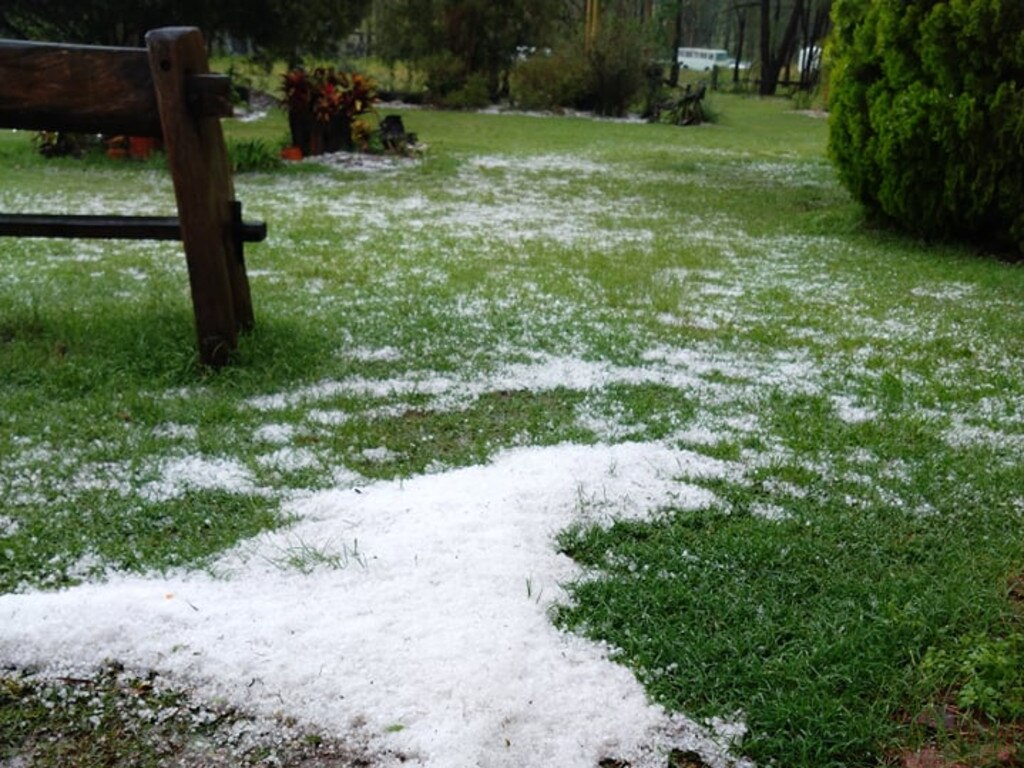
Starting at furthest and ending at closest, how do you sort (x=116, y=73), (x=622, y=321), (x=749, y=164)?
(x=749, y=164) → (x=622, y=321) → (x=116, y=73)

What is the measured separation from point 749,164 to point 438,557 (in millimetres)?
12686

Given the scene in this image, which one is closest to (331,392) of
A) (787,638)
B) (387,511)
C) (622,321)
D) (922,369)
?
(387,511)

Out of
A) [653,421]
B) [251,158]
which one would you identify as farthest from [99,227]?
[251,158]

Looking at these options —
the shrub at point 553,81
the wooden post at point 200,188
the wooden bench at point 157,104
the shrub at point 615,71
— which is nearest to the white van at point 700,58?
the shrub at point 615,71

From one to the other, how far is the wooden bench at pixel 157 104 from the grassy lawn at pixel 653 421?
646 millimetres

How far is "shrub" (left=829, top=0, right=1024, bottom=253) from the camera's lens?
689 centimetres

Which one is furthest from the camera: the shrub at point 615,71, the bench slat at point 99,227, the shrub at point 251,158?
the shrub at point 615,71

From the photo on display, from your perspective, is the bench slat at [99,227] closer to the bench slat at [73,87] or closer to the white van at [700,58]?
the bench slat at [73,87]

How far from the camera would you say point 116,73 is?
3693mm

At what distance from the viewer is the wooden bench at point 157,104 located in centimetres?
364

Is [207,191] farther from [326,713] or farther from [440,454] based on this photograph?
[326,713]

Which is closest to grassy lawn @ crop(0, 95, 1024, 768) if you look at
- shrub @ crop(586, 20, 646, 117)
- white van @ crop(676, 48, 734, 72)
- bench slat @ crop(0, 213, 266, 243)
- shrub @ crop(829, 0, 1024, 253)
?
shrub @ crop(829, 0, 1024, 253)

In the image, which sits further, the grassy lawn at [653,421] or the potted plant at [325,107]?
the potted plant at [325,107]

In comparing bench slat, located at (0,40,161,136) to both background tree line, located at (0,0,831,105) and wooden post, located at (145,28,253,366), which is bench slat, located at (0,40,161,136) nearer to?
wooden post, located at (145,28,253,366)
